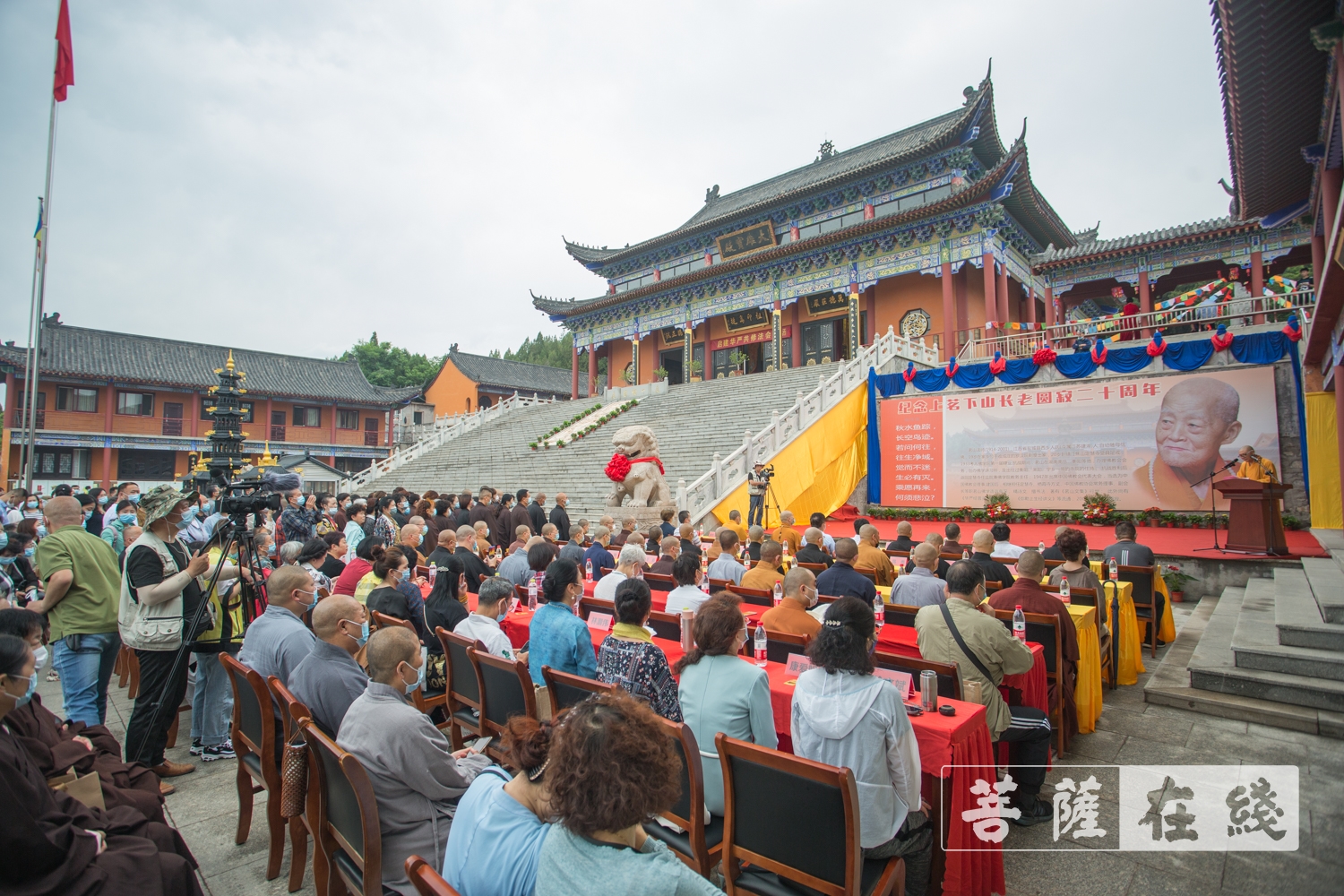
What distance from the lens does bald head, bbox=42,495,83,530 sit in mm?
3902

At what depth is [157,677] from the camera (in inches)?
156

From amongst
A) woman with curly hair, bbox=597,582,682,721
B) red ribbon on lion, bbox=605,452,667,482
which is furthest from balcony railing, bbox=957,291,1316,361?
woman with curly hair, bbox=597,582,682,721

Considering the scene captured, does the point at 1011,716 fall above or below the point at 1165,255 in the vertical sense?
below

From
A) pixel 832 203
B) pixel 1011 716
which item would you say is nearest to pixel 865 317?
pixel 832 203

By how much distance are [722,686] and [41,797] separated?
2.20m

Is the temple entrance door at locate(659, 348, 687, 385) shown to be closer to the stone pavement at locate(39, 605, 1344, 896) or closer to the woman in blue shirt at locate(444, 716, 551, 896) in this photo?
the stone pavement at locate(39, 605, 1344, 896)

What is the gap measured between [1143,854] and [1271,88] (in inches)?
284

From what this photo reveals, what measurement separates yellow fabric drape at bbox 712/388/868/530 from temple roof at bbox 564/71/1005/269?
8.55 m

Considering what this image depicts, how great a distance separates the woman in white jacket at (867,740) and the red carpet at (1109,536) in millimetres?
7021

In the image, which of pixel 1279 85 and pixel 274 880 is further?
pixel 1279 85

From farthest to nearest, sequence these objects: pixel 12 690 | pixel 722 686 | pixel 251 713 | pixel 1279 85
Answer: pixel 1279 85 → pixel 251 713 → pixel 722 686 → pixel 12 690

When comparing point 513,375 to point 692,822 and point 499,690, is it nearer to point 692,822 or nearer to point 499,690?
point 499,690

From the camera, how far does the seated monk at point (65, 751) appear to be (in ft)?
7.98

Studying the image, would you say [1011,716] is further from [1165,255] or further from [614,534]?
[1165,255]
